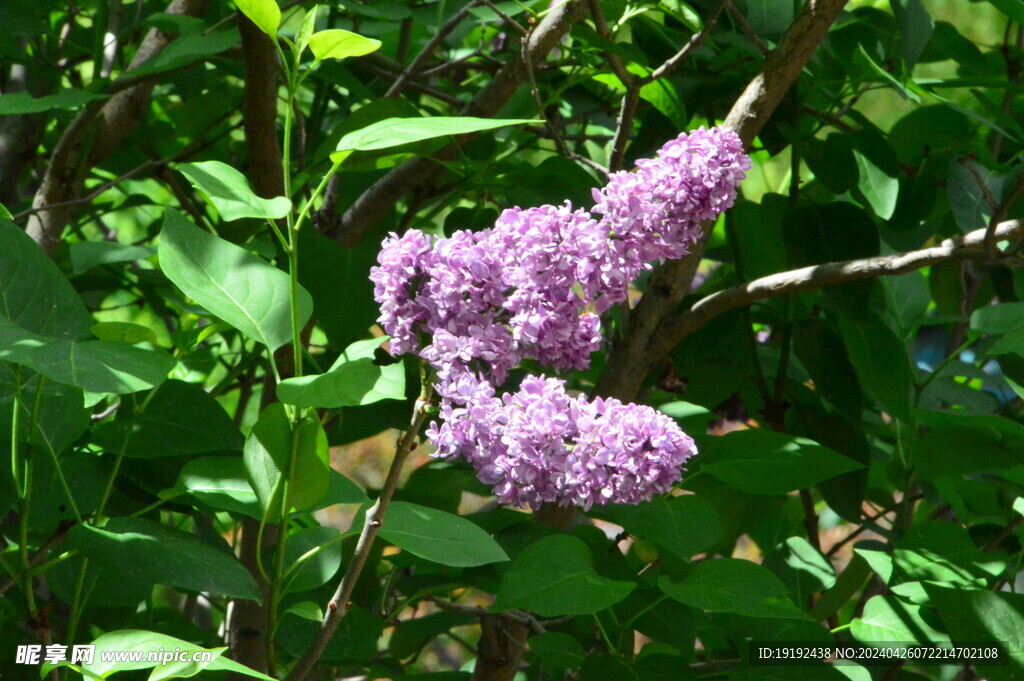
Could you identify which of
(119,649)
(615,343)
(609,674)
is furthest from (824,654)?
(119,649)

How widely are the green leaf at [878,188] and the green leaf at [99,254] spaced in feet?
1.84

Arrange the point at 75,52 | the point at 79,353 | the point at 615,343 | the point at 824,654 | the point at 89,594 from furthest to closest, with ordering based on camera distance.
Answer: the point at 75,52, the point at 615,343, the point at 824,654, the point at 89,594, the point at 79,353

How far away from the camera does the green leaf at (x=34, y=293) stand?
0.49 metres

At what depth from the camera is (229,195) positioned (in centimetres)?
42

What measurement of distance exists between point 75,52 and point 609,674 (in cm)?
92

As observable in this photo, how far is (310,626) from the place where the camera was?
2.28ft

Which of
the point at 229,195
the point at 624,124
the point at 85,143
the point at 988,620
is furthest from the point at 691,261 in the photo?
the point at 85,143

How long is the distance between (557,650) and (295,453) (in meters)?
0.27

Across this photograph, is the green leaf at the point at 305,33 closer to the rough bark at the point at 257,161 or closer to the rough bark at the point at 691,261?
the rough bark at the point at 257,161

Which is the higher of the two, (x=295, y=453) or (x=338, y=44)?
(x=338, y=44)

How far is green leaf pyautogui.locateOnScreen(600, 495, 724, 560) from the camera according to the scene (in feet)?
1.96

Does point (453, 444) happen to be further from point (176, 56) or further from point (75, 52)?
point (75, 52)

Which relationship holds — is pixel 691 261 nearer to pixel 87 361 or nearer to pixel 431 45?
pixel 431 45

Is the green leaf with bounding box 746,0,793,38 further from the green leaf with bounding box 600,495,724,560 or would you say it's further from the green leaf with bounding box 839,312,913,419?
the green leaf with bounding box 600,495,724,560
